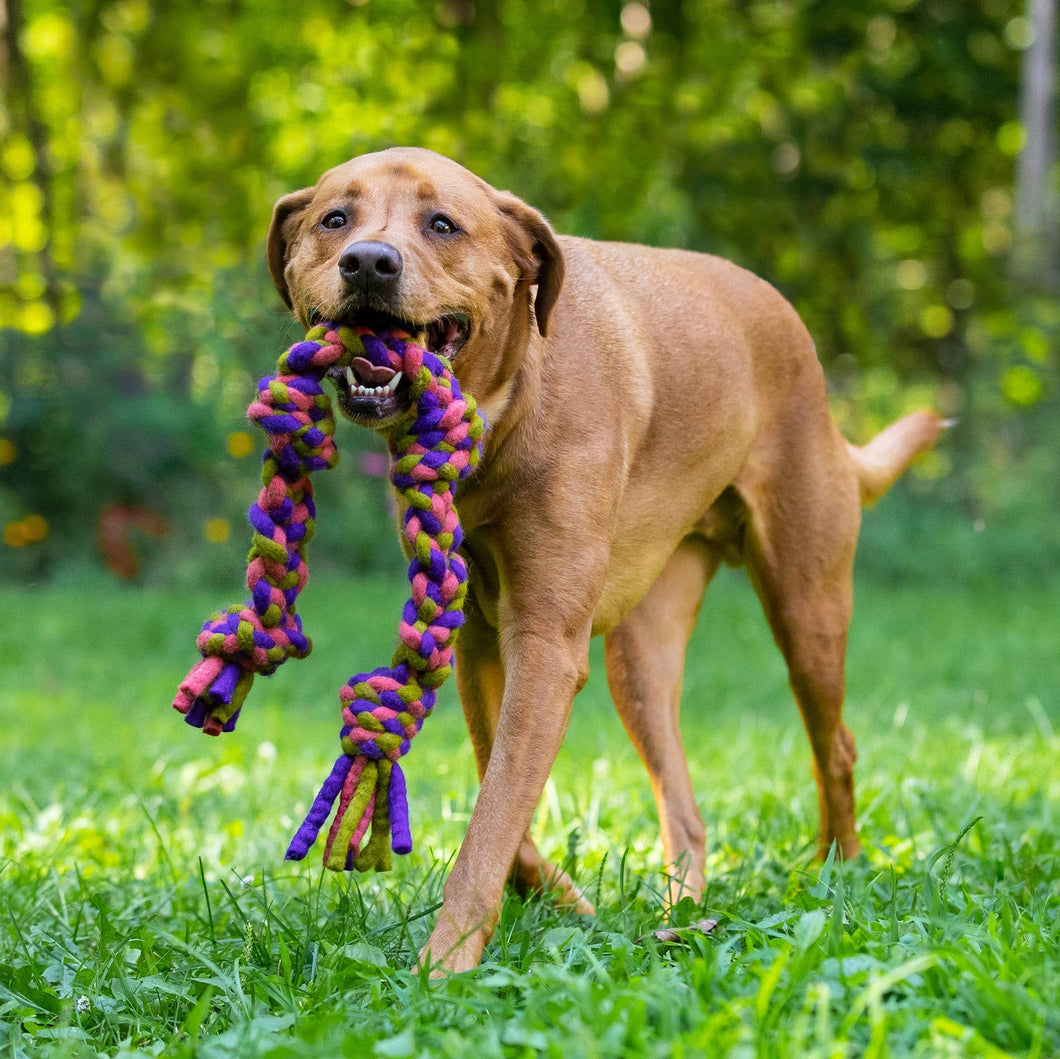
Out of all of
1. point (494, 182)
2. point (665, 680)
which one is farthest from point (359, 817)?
point (494, 182)

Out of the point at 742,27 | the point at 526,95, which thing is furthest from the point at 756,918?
the point at 742,27

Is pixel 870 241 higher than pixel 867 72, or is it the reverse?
pixel 867 72

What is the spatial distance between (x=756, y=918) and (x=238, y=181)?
14.1 metres

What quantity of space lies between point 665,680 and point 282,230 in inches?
71.5

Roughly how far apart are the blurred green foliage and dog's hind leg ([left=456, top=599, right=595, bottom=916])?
741 centimetres

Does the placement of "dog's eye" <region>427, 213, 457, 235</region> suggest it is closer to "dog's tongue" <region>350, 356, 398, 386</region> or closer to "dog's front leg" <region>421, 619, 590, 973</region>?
"dog's tongue" <region>350, 356, 398, 386</region>

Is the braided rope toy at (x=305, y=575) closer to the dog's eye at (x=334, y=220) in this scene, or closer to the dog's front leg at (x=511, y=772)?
the dog's front leg at (x=511, y=772)

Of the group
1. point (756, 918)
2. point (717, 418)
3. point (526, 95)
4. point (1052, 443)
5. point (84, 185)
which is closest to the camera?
point (756, 918)

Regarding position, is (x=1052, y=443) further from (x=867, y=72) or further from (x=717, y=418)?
(x=717, y=418)

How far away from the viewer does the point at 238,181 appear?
1560 cm

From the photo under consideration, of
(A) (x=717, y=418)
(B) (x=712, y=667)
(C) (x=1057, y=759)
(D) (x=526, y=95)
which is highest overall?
(D) (x=526, y=95)

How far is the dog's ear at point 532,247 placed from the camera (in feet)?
10.5

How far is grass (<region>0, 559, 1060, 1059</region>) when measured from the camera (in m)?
2.08

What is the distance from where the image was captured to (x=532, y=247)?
10.6 feet
